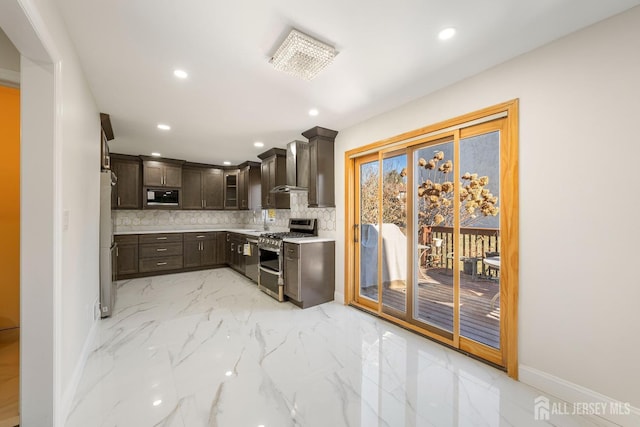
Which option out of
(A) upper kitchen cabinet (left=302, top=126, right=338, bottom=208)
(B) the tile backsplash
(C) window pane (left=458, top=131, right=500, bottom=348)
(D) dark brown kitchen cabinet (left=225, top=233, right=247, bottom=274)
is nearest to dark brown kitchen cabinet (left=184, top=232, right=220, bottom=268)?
(D) dark brown kitchen cabinet (left=225, top=233, right=247, bottom=274)


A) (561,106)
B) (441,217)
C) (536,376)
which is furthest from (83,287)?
(561,106)

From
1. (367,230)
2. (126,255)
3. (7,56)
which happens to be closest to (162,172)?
(126,255)

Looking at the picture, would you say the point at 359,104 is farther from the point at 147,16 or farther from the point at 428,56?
the point at 147,16

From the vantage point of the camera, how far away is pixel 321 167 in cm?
378

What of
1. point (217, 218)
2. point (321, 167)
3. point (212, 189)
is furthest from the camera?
point (217, 218)

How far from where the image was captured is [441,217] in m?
2.78

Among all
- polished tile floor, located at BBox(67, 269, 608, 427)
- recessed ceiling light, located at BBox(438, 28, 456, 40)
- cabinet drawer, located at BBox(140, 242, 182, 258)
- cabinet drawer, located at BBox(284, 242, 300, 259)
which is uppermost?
recessed ceiling light, located at BBox(438, 28, 456, 40)

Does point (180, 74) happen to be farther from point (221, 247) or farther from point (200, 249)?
point (221, 247)

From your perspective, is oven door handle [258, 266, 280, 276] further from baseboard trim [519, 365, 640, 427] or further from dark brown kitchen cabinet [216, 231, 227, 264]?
baseboard trim [519, 365, 640, 427]

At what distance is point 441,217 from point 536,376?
4.84 ft

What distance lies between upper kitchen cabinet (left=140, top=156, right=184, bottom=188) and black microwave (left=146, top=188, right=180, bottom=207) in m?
0.13

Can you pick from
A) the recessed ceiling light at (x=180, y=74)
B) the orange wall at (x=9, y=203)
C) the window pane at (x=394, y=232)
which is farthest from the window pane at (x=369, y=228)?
the orange wall at (x=9, y=203)

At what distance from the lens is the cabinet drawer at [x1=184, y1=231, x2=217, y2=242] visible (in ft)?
18.6

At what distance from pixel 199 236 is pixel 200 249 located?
0.29 metres
